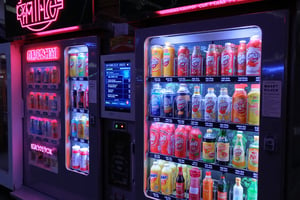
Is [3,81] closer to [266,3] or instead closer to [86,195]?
[86,195]

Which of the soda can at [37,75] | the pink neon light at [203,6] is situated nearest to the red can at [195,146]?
the pink neon light at [203,6]

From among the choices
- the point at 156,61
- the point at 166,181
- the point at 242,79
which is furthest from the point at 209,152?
the point at 156,61

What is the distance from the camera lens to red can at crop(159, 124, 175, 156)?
2.38 m

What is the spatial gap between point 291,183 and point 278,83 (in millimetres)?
624

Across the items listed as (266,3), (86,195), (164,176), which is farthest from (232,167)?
(86,195)

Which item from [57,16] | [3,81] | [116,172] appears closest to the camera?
[116,172]

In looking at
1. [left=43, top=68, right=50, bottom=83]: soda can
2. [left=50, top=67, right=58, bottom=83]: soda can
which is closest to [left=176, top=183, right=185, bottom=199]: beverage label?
[left=50, top=67, right=58, bottom=83]: soda can

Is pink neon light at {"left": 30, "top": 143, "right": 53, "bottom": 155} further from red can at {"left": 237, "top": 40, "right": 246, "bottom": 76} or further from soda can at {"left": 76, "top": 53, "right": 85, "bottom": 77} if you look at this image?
red can at {"left": 237, "top": 40, "right": 246, "bottom": 76}

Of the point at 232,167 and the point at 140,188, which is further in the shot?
the point at 140,188

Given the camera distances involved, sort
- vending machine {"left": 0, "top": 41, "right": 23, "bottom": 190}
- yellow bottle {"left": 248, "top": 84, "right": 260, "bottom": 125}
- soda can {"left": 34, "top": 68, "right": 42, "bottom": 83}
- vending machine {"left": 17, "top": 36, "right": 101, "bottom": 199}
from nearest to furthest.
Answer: yellow bottle {"left": 248, "top": 84, "right": 260, "bottom": 125} → vending machine {"left": 17, "top": 36, "right": 101, "bottom": 199} → soda can {"left": 34, "top": 68, "right": 42, "bottom": 83} → vending machine {"left": 0, "top": 41, "right": 23, "bottom": 190}

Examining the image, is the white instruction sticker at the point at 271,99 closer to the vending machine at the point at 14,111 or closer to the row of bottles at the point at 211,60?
the row of bottles at the point at 211,60

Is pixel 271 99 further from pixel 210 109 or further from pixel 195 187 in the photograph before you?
pixel 195 187

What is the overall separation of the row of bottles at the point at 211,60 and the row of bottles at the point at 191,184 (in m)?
0.80

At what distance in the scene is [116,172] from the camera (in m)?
2.87
